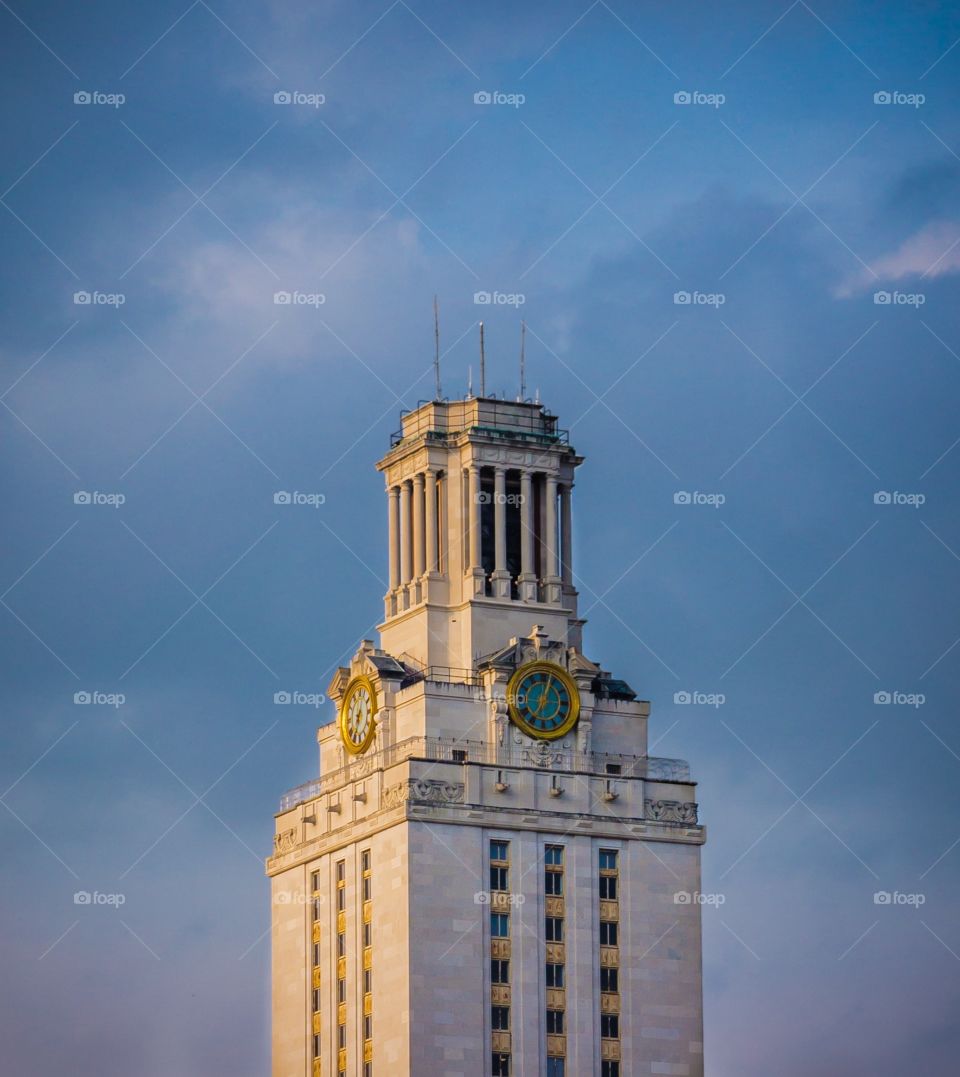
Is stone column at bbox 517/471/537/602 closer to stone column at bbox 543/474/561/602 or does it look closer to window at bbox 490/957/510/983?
stone column at bbox 543/474/561/602

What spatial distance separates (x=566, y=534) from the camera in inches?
7598

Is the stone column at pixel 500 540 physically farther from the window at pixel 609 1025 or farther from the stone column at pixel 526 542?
the window at pixel 609 1025

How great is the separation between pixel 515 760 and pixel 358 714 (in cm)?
874

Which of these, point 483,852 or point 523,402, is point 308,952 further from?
point 523,402

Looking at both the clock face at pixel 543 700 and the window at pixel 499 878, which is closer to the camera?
the window at pixel 499 878

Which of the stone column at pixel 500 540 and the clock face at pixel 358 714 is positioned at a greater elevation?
the stone column at pixel 500 540

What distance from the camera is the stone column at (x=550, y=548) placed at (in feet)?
627

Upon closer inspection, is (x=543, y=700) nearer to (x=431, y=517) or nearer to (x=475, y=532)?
(x=475, y=532)

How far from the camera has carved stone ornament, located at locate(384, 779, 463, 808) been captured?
181750 millimetres

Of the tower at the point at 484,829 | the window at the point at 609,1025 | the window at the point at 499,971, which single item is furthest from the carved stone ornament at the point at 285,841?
the window at the point at 609,1025

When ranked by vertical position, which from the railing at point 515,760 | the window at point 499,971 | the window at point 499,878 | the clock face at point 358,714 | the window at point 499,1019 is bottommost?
the window at point 499,1019

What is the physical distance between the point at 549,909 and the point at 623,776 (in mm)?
7945

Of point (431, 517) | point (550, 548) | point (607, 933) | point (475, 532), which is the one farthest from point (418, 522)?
point (607, 933)

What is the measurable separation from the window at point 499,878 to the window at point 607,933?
521 centimetres
